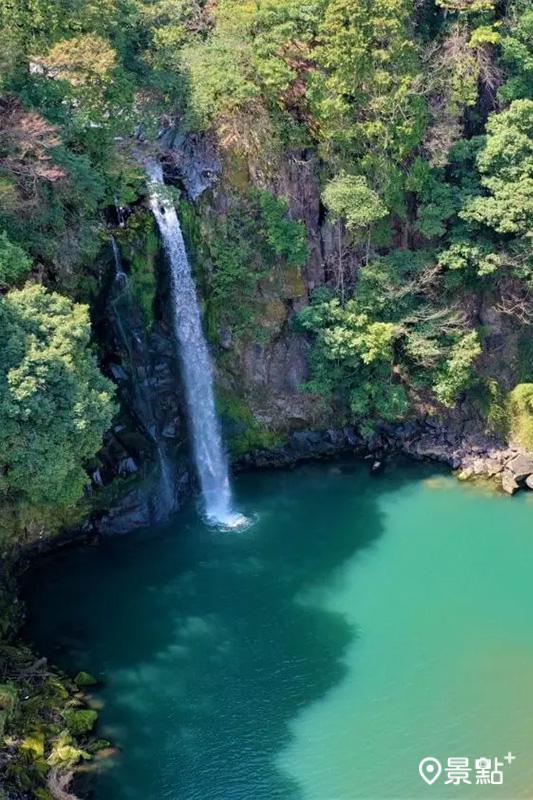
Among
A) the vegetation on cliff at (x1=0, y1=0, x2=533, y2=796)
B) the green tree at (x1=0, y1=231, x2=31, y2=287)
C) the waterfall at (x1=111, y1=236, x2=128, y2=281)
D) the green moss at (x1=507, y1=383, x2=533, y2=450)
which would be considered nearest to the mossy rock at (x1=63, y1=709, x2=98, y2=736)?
the vegetation on cliff at (x1=0, y1=0, x2=533, y2=796)

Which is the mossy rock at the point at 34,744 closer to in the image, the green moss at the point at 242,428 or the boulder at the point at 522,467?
the green moss at the point at 242,428

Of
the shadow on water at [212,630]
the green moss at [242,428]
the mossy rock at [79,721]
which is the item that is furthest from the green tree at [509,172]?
the mossy rock at [79,721]

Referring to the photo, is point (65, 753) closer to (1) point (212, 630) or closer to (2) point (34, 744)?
(2) point (34, 744)

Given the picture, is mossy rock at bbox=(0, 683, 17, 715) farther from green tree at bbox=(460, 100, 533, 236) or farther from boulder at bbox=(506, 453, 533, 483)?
green tree at bbox=(460, 100, 533, 236)

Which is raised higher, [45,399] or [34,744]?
[45,399]

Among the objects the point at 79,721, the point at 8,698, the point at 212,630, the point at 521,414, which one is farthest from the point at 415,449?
the point at 8,698

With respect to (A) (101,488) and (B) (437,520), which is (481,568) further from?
(A) (101,488)
